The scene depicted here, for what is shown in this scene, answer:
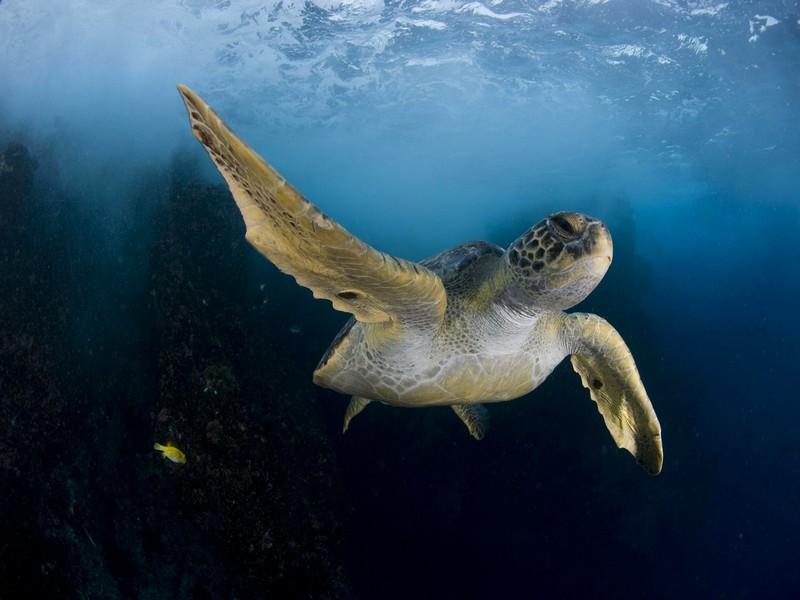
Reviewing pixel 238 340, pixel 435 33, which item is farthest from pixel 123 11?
pixel 238 340

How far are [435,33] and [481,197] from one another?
30.9 m

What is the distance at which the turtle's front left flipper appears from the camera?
8.32 ft

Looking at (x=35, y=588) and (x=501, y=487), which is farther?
(x=501, y=487)

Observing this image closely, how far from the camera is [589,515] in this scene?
8.70 meters

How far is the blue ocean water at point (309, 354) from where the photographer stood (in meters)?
5.84

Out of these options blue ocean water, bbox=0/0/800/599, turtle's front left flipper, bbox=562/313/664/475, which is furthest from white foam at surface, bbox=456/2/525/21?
turtle's front left flipper, bbox=562/313/664/475

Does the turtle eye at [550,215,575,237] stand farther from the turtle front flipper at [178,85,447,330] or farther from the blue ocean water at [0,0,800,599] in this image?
the blue ocean water at [0,0,800,599]

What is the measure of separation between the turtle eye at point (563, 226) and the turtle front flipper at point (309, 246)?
0.55 meters

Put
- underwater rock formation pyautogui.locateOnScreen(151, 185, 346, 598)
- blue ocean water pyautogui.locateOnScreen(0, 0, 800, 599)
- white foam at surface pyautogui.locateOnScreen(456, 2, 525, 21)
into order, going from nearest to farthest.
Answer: underwater rock formation pyautogui.locateOnScreen(151, 185, 346, 598)
blue ocean water pyautogui.locateOnScreen(0, 0, 800, 599)
white foam at surface pyautogui.locateOnScreen(456, 2, 525, 21)

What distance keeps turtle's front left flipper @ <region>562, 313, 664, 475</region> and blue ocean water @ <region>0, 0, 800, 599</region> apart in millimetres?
4711

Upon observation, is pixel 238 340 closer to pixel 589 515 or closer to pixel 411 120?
pixel 589 515

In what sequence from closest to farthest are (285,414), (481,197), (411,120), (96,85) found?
(285,414) < (96,85) < (411,120) < (481,197)

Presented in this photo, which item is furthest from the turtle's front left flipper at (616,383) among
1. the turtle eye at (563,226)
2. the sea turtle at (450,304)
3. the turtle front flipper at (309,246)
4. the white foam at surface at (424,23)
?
the white foam at surface at (424,23)

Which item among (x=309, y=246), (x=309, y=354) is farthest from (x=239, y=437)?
(x=309, y=246)
